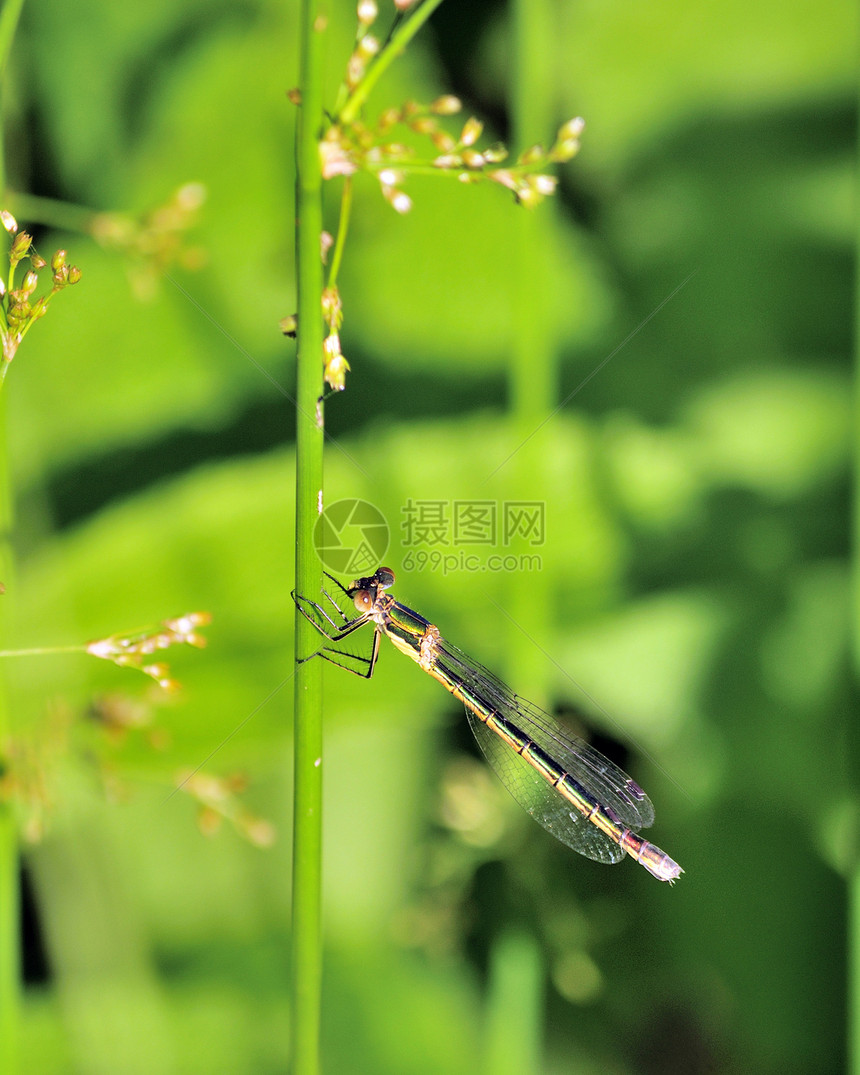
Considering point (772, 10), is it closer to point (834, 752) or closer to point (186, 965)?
point (834, 752)

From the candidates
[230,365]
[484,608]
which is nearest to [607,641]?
[484,608]

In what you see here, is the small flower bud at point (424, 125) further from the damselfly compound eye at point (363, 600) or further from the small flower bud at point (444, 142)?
the damselfly compound eye at point (363, 600)

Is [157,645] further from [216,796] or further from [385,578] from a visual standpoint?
[385,578]

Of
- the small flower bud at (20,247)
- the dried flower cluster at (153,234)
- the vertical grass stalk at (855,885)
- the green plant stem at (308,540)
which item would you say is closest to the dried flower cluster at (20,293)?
the small flower bud at (20,247)

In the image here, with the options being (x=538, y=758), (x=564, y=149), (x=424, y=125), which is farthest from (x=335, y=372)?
(x=538, y=758)

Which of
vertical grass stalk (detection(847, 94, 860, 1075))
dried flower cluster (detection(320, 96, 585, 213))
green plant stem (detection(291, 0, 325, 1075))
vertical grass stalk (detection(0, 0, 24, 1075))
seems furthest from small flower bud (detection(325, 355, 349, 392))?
vertical grass stalk (detection(847, 94, 860, 1075))
